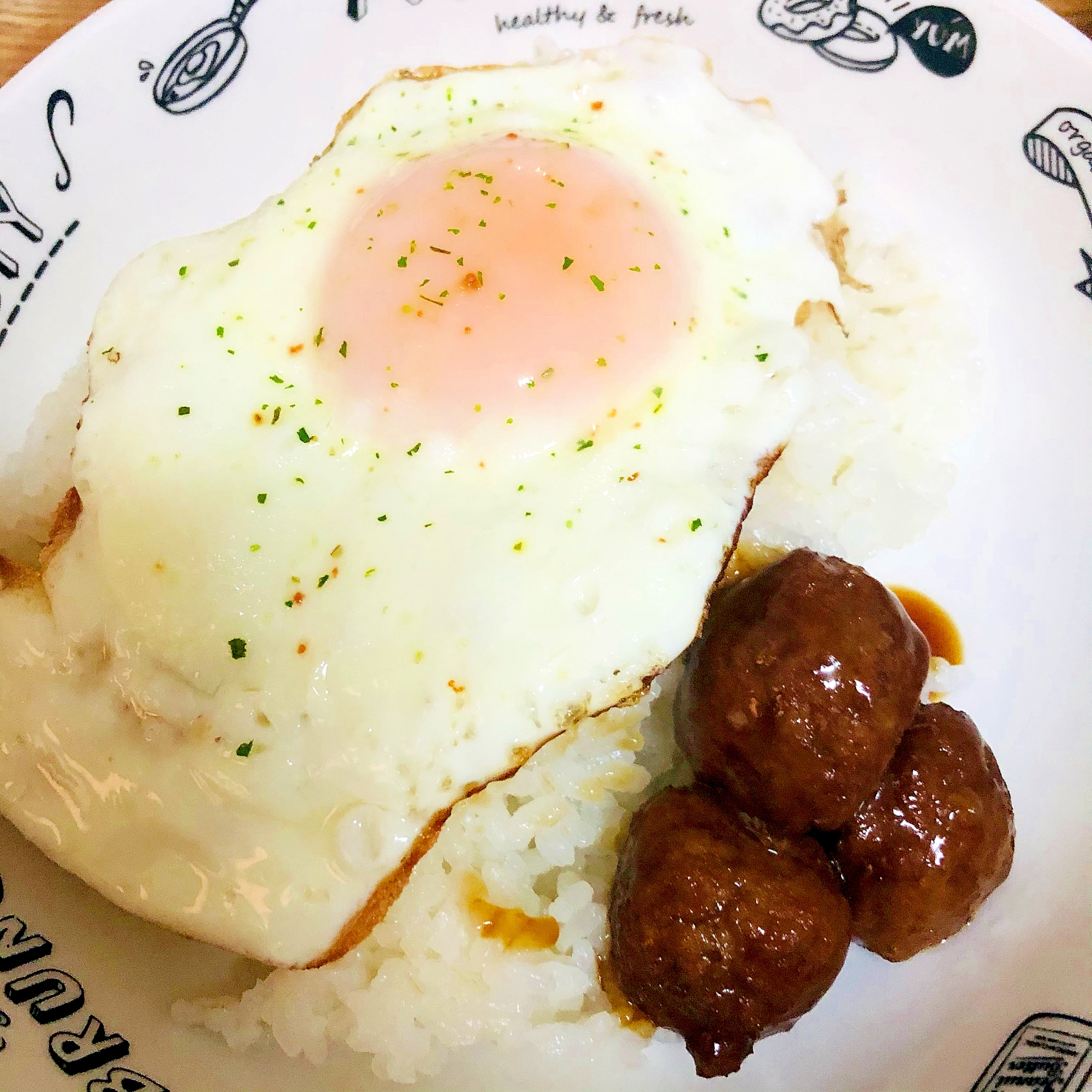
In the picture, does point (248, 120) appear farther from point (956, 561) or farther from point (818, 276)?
point (956, 561)

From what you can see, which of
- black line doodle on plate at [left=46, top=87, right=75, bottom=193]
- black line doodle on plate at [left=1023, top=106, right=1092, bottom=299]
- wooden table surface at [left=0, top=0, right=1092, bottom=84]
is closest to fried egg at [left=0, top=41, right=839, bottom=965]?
black line doodle on plate at [left=46, top=87, right=75, bottom=193]

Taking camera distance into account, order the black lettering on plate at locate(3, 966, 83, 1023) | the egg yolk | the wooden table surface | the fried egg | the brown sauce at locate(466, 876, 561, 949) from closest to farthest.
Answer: the black lettering on plate at locate(3, 966, 83, 1023), the fried egg, the egg yolk, the brown sauce at locate(466, 876, 561, 949), the wooden table surface

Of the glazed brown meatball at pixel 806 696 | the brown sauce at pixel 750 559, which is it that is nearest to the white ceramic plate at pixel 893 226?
the brown sauce at pixel 750 559

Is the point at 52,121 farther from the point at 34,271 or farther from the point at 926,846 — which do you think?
the point at 926,846

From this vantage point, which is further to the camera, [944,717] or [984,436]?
[984,436]

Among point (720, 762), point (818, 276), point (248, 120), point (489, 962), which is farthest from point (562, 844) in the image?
point (248, 120)

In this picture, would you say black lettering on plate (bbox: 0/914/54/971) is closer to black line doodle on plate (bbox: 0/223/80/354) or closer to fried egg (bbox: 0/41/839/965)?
fried egg (bbox: 0/41/839/965)
